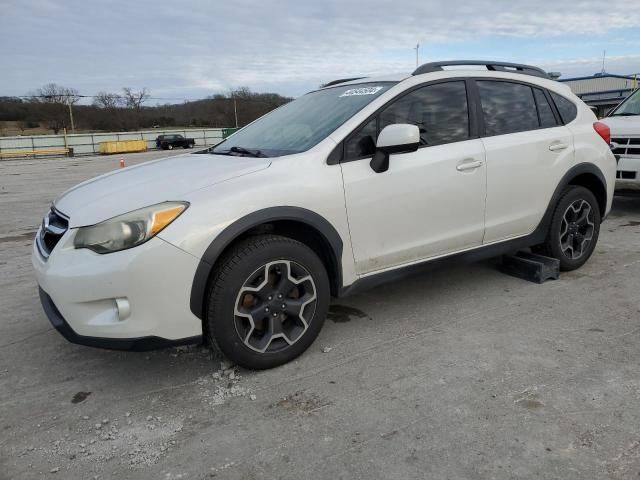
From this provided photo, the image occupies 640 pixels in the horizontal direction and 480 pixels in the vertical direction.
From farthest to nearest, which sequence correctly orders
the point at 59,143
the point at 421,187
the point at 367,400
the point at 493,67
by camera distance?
the point at 59,143
the point at 493,67
the point at 421,187
the point at 367,400

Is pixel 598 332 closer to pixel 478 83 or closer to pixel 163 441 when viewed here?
pixel 478 83

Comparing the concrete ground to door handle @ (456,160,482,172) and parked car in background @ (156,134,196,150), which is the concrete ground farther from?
parked car in background @ (156,134,196,150)

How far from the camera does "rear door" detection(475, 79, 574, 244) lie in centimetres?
376

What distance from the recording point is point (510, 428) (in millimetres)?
2367

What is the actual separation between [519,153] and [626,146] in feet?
12.0

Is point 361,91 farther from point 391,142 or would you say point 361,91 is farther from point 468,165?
point 468,165

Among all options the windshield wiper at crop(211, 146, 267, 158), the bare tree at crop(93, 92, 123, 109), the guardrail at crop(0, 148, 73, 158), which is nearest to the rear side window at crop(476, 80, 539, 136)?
the windshield wiper at crop(211, 146, 267, 158)

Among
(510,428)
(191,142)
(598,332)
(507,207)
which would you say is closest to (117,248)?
(510,428)

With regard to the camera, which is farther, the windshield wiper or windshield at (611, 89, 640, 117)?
windshield at (611, 89, 640, 117)

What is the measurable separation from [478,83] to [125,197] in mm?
2655

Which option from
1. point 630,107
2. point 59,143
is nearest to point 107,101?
point 59,143

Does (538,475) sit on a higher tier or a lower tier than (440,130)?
lower

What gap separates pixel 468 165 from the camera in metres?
3.56

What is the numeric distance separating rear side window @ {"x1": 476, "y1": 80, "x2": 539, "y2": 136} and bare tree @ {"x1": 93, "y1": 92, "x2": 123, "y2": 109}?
7395cm
